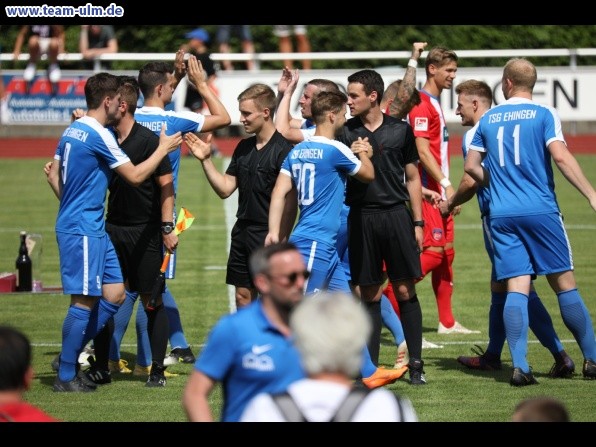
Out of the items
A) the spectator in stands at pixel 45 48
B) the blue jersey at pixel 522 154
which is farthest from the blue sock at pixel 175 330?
the spectator in stands at pixel 45 48

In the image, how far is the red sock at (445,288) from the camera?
34.9ft

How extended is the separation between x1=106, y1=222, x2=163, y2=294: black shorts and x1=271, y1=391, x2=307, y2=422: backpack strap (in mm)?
4918

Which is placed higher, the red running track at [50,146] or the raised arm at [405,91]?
the raised arm at [405,91]

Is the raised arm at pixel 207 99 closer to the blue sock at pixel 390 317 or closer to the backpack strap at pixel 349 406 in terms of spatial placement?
the blue sock at pixel 390 317

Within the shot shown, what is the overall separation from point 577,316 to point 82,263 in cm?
355

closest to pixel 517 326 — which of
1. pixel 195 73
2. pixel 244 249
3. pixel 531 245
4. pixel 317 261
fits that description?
pixel 531 245

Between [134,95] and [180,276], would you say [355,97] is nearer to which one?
[134,95]

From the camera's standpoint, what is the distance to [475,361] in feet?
30.0

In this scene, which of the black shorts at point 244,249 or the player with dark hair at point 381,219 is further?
the black shorts at point 244,249

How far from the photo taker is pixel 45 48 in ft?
80.8

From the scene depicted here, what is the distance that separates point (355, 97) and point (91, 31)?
17292mm

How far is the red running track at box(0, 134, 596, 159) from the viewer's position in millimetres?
24281

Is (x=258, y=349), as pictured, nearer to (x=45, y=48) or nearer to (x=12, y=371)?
(x=12, y=371)
